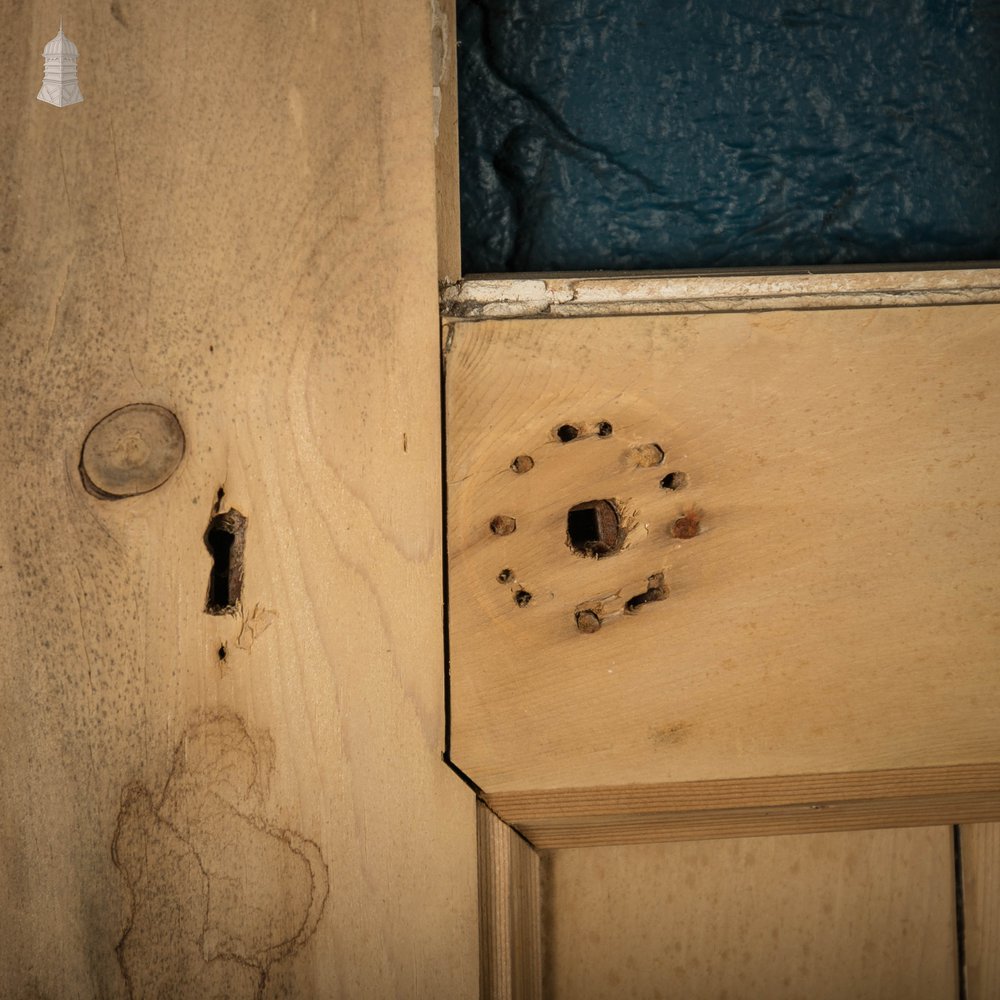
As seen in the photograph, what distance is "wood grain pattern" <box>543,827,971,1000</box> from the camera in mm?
542

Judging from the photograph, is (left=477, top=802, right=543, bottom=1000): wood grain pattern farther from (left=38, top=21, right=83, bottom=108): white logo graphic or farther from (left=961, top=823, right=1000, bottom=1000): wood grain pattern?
(left=38, top=21, right=83, bottom=108): white logo graphic

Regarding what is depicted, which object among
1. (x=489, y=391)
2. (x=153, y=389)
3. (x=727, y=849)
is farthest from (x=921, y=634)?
(x=153, y=389)

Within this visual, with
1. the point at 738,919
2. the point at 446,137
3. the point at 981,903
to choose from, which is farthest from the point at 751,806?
the point at 446,137

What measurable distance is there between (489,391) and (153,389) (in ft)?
0.65

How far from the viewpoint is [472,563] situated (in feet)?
1.63

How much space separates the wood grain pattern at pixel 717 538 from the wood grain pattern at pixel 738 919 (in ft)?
0.25

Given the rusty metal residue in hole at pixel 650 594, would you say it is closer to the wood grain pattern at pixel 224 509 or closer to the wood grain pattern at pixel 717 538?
the wood grain pattern at pixel 717 538

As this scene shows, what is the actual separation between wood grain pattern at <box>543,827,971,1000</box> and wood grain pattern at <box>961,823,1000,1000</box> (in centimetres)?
3

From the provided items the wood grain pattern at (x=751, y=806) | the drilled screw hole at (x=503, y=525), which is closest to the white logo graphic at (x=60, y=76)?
the drilled screw hole at (x=503, y=525)

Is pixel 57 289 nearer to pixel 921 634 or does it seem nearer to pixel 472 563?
pixel 472 563

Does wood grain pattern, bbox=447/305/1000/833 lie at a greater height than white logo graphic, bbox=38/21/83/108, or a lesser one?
lesser

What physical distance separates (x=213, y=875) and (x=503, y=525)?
0.89 ft

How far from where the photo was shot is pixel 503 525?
0.50 metres

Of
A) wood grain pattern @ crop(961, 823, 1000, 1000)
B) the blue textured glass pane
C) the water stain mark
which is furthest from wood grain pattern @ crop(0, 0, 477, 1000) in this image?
wood grain pattern @ crop(961, 823, 1000, 1000)
